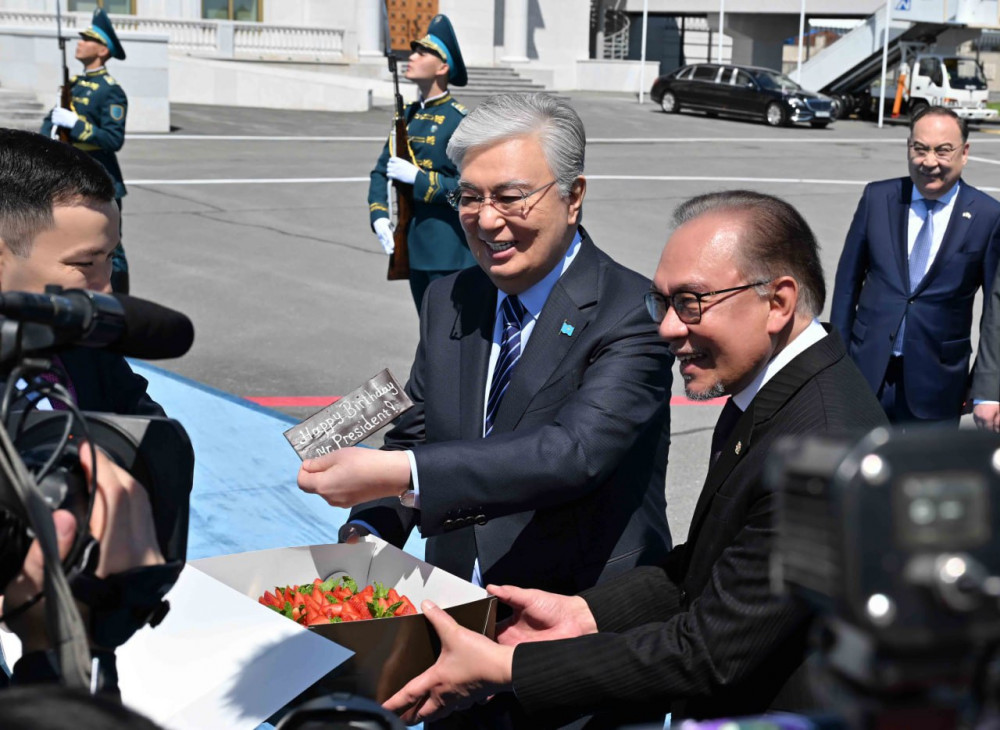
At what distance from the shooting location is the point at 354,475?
2.56 meters

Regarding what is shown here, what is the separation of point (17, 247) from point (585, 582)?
1.47m

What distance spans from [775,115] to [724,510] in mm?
30444

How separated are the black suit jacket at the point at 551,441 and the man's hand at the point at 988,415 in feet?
9.47

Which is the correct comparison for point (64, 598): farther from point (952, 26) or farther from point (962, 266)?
point (952, 26)

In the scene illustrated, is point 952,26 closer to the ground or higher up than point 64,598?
higher up

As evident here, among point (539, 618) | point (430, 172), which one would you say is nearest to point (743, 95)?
point (430, 172)

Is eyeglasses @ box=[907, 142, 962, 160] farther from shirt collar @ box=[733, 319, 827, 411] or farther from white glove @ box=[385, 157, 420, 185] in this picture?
shirt collar @ box=[733, 319, 827, 411]

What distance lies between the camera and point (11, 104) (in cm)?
2352

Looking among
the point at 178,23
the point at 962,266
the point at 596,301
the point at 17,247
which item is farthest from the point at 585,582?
the point at 178,23

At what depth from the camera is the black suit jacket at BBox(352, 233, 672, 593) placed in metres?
2.67

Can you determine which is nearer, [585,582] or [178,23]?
[585,582]

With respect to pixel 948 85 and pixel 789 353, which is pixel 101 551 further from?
pixel 948 85

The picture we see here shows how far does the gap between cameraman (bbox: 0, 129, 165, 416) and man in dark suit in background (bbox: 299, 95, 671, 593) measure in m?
0.73

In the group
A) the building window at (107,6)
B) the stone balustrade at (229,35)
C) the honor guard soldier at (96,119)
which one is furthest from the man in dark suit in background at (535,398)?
the building window at (107,6)
